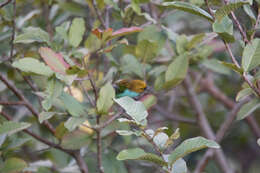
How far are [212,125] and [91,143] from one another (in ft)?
3.70

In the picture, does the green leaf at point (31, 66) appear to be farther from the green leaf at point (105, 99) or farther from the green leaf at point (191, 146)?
the green leaf at point (191, 146)

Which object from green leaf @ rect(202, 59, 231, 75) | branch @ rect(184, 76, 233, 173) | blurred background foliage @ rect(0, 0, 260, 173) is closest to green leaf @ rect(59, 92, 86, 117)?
blurred background foliage @ rect(0, 0, 260, 173)

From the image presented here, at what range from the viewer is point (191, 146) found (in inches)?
29.1

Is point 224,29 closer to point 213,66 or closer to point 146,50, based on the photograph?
Answer: point 146,50

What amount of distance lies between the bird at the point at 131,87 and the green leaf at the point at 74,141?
16 cm

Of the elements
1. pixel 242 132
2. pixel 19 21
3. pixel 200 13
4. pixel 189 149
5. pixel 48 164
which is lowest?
pixel 242 132

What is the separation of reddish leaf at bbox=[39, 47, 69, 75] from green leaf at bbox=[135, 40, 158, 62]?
26 cm

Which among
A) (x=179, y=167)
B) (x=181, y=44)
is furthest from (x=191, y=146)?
(x=181, y=44)

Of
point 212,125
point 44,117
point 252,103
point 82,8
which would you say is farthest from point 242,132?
point 44,117

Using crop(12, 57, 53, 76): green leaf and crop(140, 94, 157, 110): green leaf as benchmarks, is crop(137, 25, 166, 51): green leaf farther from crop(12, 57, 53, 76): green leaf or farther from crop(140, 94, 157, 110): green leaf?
crop(12, 57, 53, 76): green leaf

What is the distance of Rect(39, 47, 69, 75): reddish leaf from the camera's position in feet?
2.95

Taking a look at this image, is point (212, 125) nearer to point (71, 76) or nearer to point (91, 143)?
point (91, 143)

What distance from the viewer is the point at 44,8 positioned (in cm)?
157

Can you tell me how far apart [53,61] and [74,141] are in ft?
0.96
